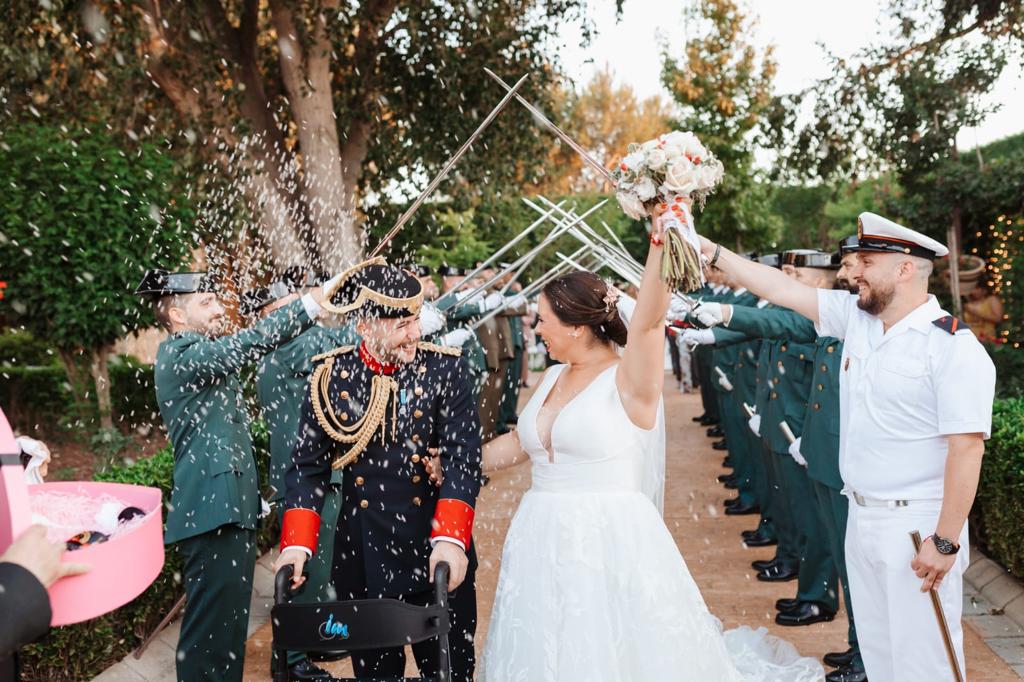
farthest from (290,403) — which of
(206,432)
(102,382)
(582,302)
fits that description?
(102,382)

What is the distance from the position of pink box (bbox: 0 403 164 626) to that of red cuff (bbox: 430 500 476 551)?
43.4 inches

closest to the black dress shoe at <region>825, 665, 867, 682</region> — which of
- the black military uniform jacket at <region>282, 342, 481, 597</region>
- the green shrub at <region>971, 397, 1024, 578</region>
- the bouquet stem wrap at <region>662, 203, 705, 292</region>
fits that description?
the green shrub at <region>971, 397, 1024, 578</region>

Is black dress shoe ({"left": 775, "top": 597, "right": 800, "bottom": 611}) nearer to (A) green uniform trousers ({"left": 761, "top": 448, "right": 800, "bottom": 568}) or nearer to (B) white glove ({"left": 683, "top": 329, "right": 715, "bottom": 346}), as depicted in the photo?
(A) green uniform trousers ({"left": 761, "top": 448, "right": 800, "bottom": 568})

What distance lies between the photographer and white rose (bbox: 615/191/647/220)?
304 cm

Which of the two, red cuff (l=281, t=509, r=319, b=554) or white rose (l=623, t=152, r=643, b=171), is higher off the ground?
white rose (l=623, t=152, r=643, b=171)

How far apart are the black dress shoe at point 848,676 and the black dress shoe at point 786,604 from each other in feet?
3.35

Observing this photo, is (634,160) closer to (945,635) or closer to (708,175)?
(708,175)

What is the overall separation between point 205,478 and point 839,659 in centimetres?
342

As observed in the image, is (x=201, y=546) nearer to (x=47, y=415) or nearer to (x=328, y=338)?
(x=328, y=338)

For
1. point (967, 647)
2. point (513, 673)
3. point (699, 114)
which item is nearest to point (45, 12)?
point (513, 673)

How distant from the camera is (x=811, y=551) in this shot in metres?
5.66

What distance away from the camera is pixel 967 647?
4996mm

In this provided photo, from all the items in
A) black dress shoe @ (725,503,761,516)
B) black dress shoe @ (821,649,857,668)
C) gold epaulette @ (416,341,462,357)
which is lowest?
black dress shoe @ (725,503,761,516)

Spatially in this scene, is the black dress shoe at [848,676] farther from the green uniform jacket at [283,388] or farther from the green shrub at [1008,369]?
the green shrub at [1008,369]
